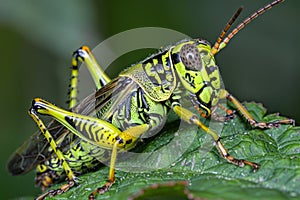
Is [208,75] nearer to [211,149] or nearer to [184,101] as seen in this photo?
[184,101]

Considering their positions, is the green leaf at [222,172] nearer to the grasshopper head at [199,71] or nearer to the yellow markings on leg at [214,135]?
the yellow markings on leg at [214,135]

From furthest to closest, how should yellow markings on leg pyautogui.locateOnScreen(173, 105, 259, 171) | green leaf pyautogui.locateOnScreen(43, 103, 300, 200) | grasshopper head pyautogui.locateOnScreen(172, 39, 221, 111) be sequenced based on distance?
grasshopper head pyautogui.locateOnScreen(172, 39, 221, 111) < yellow markings on leg pyautogui.locateOnScreen(173, 105, 259, 171) < green leaf pyautogui.locateOnScreen(43, 103, 300, 200)

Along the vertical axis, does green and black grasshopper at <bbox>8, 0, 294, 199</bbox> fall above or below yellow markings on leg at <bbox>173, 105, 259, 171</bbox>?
above

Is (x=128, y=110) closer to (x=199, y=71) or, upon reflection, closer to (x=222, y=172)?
(x=199, y=71)

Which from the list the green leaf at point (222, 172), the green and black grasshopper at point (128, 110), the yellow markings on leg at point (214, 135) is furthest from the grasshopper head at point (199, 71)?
the green leaf at point (222, 172)

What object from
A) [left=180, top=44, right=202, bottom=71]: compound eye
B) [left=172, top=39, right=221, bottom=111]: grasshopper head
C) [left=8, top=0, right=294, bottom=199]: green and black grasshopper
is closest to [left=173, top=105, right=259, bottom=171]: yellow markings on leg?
[left=8, top=0, right=294, bottom=199]: green and black grasshopper

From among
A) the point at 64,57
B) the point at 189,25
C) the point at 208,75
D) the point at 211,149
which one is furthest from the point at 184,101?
the point at 189,25

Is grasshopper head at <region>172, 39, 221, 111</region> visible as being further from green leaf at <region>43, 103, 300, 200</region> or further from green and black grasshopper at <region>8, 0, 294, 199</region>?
green leaf at <region>43, 103, 300, 200</region>

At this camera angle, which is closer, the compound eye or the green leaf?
the green leaf

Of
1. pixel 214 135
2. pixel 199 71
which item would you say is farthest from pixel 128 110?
pixel 214 135

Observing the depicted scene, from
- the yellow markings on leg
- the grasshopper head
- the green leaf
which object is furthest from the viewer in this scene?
the grasshopper head
